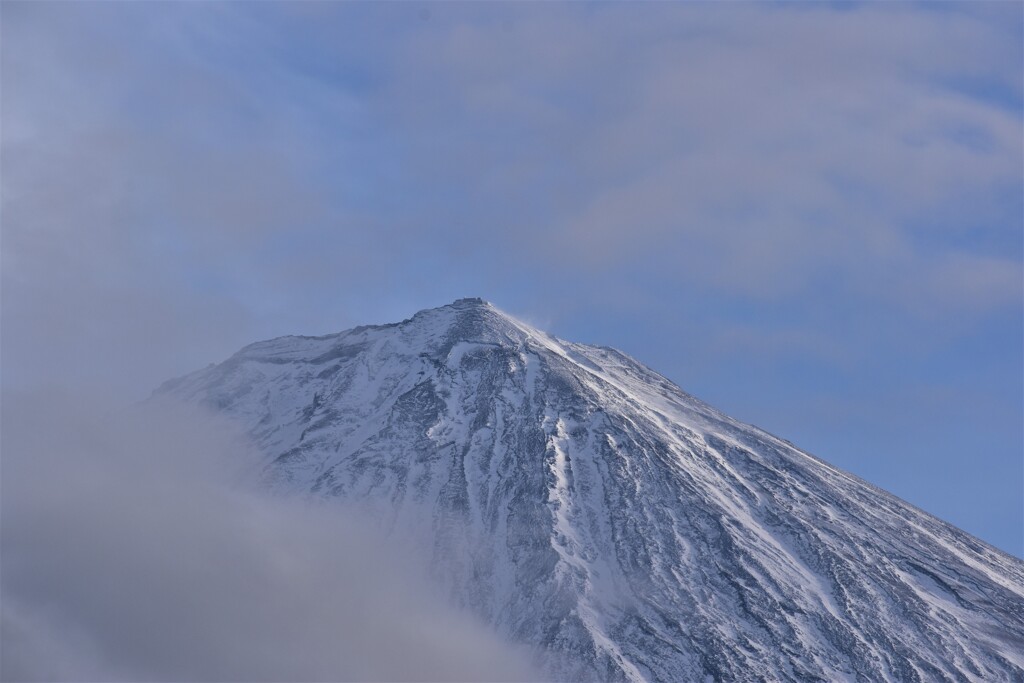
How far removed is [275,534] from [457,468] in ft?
68.3

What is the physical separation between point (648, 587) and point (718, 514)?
15.8 metres

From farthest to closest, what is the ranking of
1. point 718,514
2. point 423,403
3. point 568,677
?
point 423,403, point 718,514, point 568,677

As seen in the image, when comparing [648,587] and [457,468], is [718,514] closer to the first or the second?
[648,587]

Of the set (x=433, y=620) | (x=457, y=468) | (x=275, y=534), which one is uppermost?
(x=457, y=468)

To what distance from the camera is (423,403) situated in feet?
628

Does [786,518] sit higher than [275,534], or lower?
higher

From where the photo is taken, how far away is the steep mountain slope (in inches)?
6122

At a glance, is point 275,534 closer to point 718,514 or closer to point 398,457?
point 398,457

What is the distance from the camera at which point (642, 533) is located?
560 feet

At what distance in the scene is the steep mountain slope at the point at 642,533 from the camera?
510 ft

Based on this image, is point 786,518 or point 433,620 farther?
point 786,518

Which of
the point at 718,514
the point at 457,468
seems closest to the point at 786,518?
the point at 718,514

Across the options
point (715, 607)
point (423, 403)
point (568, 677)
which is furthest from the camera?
point (423, 403)

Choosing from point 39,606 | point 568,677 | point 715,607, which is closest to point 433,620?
point 568,677
